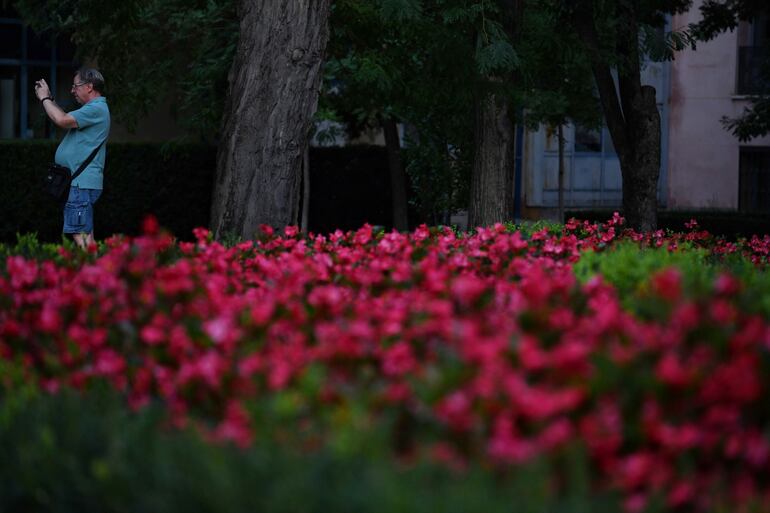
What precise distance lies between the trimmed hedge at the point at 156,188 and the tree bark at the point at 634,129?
6.63m

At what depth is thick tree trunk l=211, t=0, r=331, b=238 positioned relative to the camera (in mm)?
8961

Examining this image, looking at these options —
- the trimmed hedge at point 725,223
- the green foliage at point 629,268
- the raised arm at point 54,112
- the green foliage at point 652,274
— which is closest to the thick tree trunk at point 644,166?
the trimmed hedge at point 725,223

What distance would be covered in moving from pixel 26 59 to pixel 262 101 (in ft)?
51.7

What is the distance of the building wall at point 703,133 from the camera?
2962 cm

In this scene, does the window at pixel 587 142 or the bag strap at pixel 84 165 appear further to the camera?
the window at pixel 587 142

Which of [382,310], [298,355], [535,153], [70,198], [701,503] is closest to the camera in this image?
[701,503]

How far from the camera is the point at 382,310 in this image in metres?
4.57

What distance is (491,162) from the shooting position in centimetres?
1246

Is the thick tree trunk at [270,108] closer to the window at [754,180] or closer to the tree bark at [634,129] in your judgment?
the tree bark at [634,129]

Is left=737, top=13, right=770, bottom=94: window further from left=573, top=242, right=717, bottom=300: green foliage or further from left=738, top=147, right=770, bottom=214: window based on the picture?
left=573, top=242, right=717, bottom=300: green foliage

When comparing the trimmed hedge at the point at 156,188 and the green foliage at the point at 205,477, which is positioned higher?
the trimmed hedge at the point at 156,188

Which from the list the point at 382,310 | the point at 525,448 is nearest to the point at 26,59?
the point at 382,310

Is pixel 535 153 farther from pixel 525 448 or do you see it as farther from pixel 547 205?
pixel 525 448

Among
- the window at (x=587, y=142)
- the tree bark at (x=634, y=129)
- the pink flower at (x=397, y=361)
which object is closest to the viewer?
the pink flower at (x=397, y=361)
